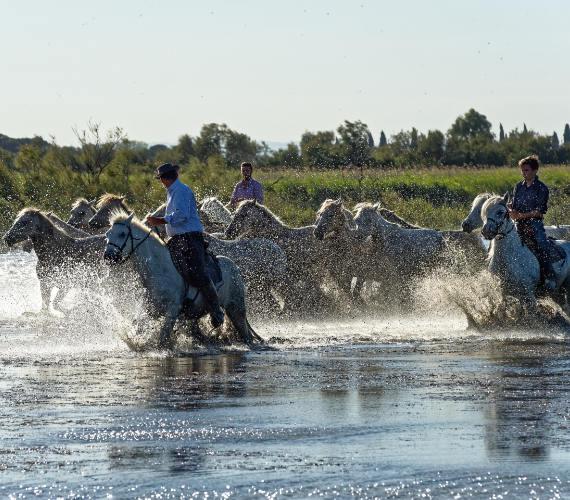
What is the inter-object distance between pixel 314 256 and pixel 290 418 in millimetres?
9823

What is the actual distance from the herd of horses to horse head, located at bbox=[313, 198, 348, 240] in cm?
1

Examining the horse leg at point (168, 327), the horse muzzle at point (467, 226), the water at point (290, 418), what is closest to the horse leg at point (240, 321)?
the water at point (290, 418)

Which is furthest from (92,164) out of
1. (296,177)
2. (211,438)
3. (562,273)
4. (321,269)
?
(211,438)

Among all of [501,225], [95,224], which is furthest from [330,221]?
[501,225]

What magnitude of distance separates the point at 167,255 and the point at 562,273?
5449mm

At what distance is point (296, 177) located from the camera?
57375 millimetres

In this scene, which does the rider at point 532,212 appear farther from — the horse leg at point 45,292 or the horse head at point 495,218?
the horse leg at point 45,292

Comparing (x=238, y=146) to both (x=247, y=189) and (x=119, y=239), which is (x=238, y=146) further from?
(x=119, y=239)

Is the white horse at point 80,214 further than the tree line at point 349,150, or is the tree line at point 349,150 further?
the tree line at point 349,150

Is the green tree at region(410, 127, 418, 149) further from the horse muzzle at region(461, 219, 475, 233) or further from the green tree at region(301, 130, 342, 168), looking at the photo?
the horse muzzle at region(461, 219, 475, 233)

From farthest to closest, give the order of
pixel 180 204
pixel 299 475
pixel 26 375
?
pixel 180 204
pixel 26 375
pixel 299 475

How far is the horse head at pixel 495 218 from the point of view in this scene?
57.1ft

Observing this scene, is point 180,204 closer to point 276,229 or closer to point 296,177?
point 276,229

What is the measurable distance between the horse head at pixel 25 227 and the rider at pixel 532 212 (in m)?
6.30
